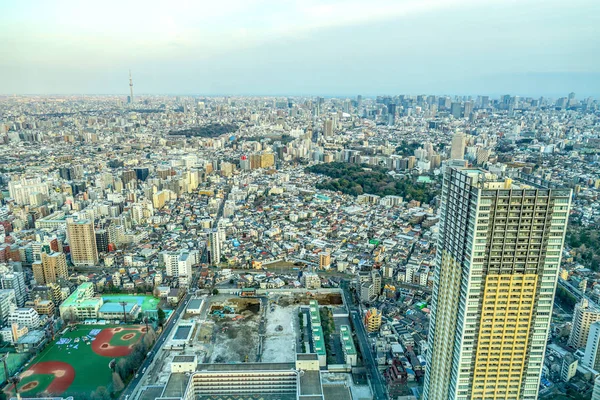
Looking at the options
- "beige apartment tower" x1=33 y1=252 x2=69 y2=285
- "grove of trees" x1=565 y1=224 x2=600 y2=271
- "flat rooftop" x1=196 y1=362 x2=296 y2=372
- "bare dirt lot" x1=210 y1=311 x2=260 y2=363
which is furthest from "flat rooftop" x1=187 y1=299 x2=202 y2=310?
"grove of trees" x1=565 y1=224 x2=600 y2=271

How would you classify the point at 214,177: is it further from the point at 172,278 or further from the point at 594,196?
the point at 594,196

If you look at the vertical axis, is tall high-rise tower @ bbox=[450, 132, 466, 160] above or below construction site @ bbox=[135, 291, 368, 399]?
above

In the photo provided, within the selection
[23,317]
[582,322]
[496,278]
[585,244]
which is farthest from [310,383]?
[585,244]

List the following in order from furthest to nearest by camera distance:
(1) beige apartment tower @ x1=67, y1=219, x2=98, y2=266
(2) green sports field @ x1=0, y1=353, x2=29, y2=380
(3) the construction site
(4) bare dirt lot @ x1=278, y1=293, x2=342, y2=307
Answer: (1) beige apartment tower @ x1=67, y1=219, x2=98, y2=266
(4) bare dirt lot @ x1=278, y1=293, x2=342, y2=307
(3) the construction site
(2) green sports field @ x1=0, y1=353, x2=29, y2=380

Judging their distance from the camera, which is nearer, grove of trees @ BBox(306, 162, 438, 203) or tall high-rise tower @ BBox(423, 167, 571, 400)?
tall high-rise tower @ BBox(423, 167, 571, 400)

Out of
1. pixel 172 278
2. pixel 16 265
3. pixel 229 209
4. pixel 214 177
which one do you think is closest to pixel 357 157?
pixel 214 177

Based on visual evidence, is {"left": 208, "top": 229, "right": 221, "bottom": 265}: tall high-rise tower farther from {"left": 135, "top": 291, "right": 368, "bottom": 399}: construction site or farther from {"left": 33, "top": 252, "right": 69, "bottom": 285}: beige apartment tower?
{"left": 33, "top": 252, "right": 69, "bottom": 285}: beige apartment tower
